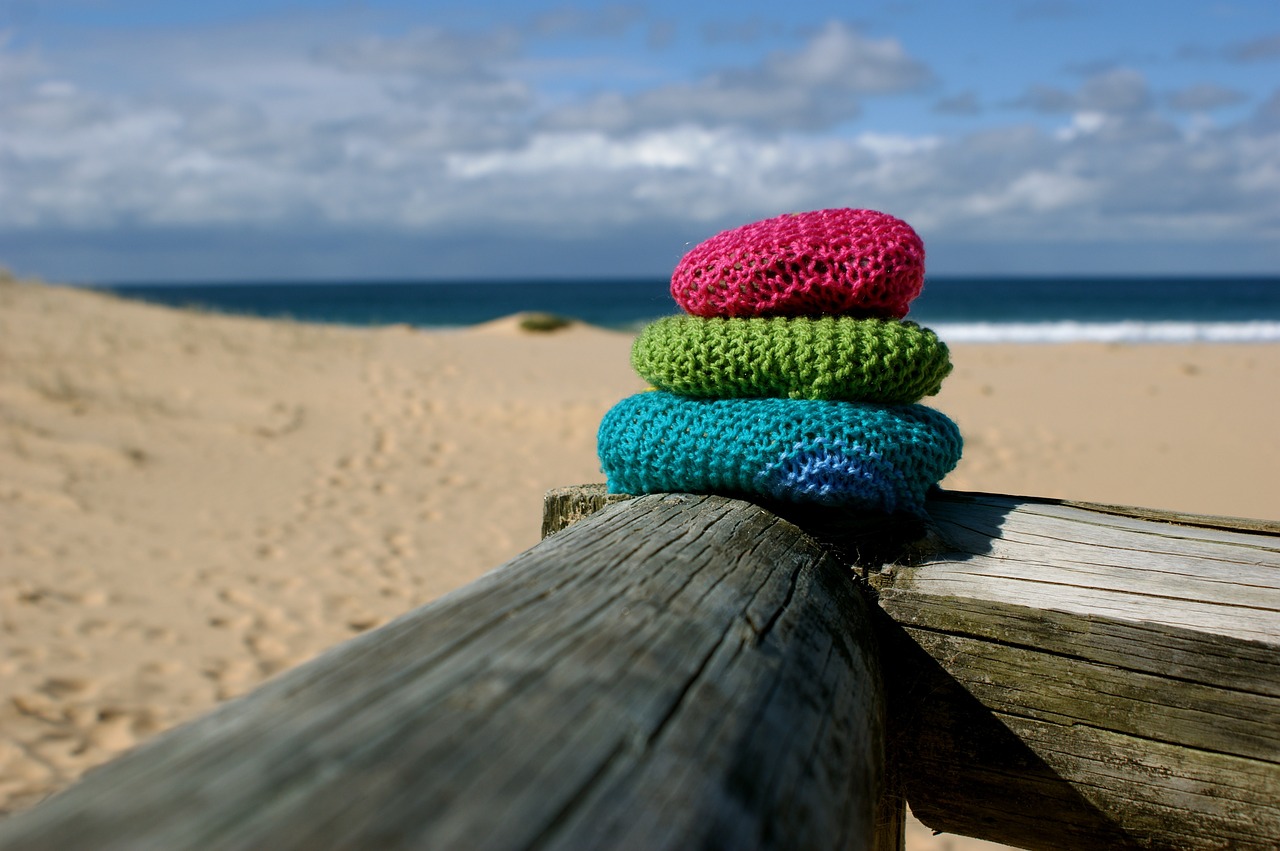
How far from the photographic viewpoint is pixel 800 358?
1479 mm

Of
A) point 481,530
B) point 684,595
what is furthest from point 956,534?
point 481,530

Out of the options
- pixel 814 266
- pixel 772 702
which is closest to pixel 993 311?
pixel 814 266

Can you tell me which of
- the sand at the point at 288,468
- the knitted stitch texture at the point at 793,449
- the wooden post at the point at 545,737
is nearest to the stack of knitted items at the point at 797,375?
the knitted stitch texture at the point at 793,449

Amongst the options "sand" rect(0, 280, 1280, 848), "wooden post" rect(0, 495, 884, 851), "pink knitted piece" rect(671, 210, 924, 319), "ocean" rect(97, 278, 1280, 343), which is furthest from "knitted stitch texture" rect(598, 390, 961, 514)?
"ocean" rect(97, 278, 1280, 343)

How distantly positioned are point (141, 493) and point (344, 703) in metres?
6.10

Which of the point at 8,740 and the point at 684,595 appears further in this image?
the point at 8,740

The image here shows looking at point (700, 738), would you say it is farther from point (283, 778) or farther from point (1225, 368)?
point (1225, 368)

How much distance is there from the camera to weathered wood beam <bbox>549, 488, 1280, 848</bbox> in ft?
3.86

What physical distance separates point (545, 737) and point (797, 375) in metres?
0.93

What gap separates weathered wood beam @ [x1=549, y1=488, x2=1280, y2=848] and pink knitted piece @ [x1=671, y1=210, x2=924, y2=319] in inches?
14.8

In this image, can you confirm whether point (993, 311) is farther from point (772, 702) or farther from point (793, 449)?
point (772, 702)

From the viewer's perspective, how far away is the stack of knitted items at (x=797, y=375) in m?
1.43

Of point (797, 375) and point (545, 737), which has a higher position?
point (797, 375)

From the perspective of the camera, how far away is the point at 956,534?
149 cm
